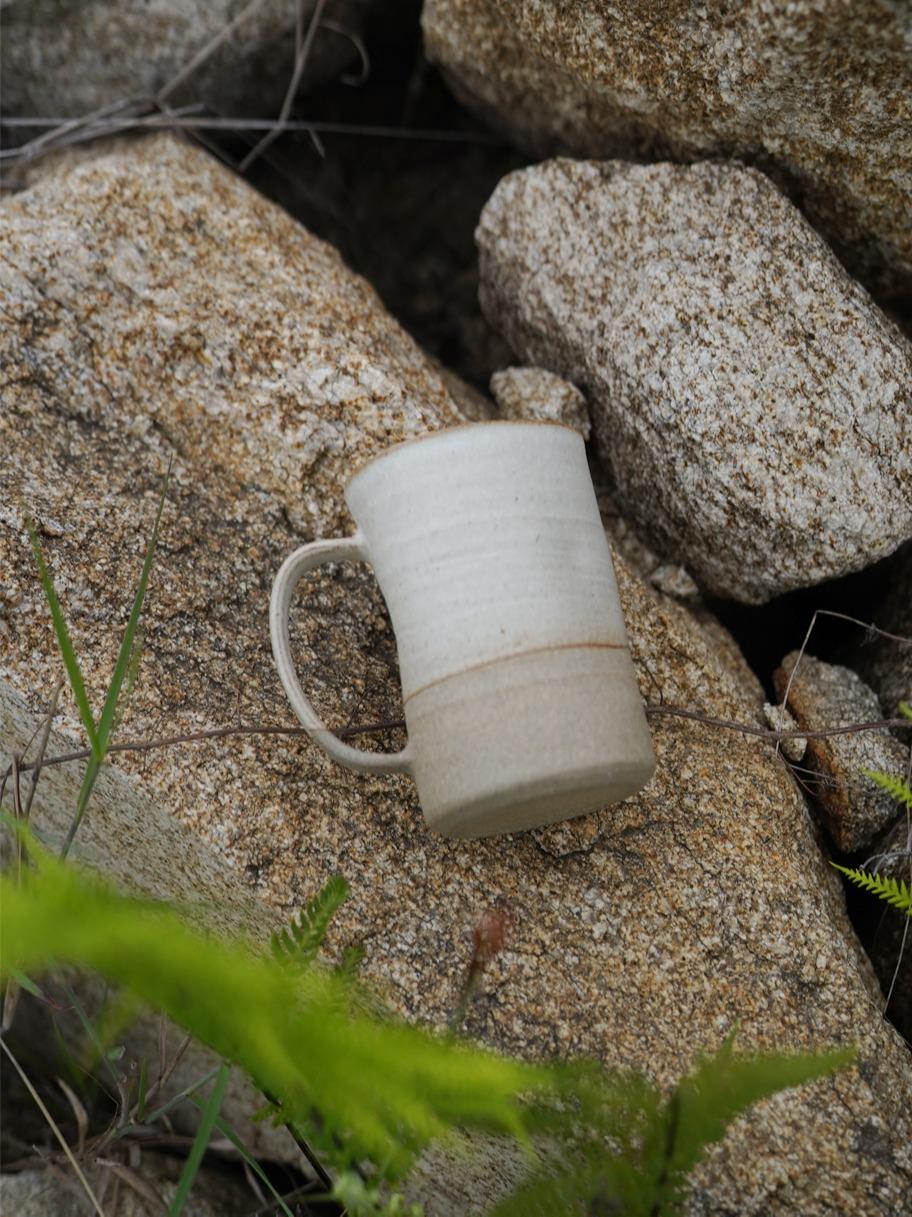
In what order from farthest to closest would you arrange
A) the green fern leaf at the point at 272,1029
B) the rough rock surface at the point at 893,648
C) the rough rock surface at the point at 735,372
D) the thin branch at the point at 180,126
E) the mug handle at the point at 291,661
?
the thin branch at the point at 180,126 → the rough rock surface at the point at 893,648 → the rough rock surface at the point at 735,372 → the mug handle at the point at 291,661 → the green fern leaf at the point at 272,1029

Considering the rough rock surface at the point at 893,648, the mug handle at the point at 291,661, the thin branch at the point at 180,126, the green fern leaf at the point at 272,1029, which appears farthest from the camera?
the thin branch at the point at 180,126

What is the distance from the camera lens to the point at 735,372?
4.86ft

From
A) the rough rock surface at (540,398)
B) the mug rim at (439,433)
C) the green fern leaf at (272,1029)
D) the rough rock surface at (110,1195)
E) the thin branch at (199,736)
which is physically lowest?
the rough rock surface at (110,1195)

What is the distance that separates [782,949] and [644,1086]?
11.9 inches

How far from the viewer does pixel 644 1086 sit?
118cm

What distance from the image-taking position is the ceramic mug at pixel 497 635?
1.21 meters

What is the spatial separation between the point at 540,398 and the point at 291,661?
610 millimetres

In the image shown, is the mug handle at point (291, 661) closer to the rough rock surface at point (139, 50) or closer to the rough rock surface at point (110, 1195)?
the rough rock surface at point (110, 1195)

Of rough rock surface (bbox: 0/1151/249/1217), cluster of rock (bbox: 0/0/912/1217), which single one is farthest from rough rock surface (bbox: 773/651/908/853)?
rough rock surface (bbox: 0/1151/249/1217)

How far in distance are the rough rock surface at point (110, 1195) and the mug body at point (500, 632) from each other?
711mm

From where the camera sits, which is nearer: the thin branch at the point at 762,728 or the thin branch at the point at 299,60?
the thin branch at the point at 762,728

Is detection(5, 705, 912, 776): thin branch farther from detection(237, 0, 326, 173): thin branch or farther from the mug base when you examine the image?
detection(237, 0, 326, 173): thin branch

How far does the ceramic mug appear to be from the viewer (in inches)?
47.4

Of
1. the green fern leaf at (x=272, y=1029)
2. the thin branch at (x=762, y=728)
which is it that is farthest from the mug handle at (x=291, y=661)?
the thin branch at (x=762, y=728)
